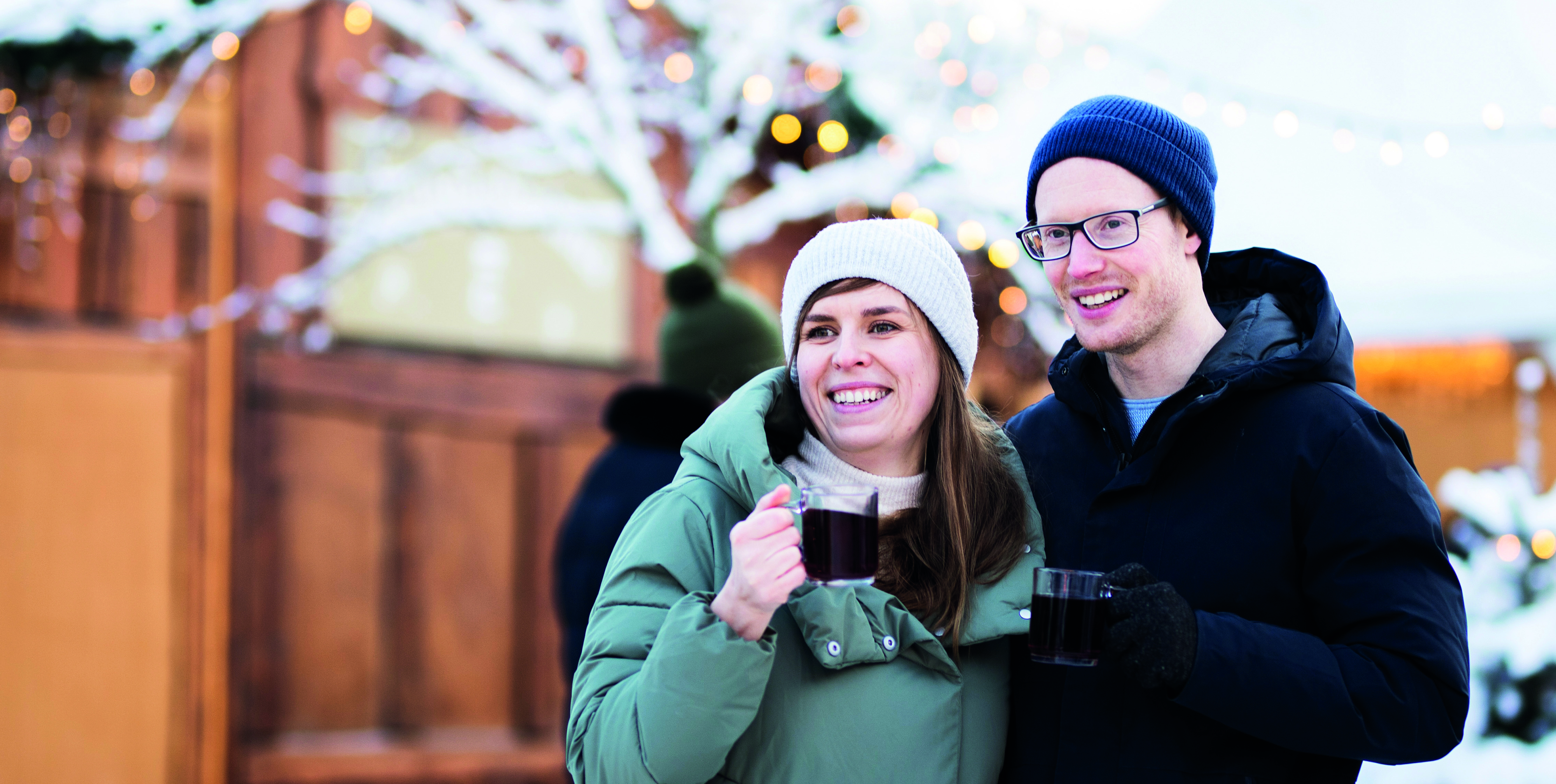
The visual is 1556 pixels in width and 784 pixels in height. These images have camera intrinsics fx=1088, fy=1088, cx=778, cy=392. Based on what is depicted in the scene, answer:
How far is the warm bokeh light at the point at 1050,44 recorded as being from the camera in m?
3.85

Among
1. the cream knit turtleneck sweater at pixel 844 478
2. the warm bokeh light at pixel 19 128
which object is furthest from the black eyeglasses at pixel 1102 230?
the warm bokeh light at pixel 19 128

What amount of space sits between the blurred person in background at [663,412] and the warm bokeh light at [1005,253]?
1.08 m

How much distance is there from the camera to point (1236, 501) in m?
1.64

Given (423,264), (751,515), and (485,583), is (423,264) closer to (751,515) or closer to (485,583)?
(485,583)

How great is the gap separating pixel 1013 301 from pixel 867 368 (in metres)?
3.31

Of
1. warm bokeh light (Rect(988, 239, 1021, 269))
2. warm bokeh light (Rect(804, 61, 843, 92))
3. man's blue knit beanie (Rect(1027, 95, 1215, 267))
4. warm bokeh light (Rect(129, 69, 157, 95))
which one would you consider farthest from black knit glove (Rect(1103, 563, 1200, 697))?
warm bokeh light (Rect(129, 69, 157, 95))

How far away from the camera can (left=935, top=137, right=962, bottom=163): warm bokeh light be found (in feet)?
12.5

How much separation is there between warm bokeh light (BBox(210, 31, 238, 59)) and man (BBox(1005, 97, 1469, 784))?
2.99 metres

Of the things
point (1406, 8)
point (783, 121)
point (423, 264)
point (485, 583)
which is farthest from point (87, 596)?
point (1406, 8)

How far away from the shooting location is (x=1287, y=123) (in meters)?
3.50

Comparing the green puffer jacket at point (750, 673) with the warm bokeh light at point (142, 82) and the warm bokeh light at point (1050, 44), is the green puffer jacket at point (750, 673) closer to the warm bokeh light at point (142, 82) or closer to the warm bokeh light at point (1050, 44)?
the warm bokeh light at point (1050, 44)

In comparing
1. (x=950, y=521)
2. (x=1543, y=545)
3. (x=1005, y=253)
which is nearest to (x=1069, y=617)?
(x=950, y=521)

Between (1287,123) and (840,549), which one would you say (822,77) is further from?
(840,549)

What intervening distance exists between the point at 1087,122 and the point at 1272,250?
17.4 inches
